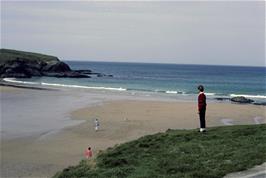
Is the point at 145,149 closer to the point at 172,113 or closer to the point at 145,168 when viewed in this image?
the point at 145,168

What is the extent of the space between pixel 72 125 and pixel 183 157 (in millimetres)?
18044

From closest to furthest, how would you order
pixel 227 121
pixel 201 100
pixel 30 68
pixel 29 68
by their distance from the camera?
pixel 201 100 < pixel 227 121 < pixel 29 68 < pixel 30 68

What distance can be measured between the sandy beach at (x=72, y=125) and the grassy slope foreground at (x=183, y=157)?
15.1ft

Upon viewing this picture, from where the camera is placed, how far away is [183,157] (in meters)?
10.5

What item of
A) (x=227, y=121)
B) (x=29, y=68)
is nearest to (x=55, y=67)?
(x=29, y=68)

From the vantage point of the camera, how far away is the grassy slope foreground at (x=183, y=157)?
9414 mm

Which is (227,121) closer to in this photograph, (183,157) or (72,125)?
(72,125)

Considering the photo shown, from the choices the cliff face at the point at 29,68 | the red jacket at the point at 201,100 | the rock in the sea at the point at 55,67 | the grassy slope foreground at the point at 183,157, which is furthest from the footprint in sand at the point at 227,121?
the rock in the sea at the point at 55,67

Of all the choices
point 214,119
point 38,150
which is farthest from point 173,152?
point 214,119

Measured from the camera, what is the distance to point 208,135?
530 inches

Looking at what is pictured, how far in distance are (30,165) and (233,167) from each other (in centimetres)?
985

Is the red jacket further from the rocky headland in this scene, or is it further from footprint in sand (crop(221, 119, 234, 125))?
the rocky headland

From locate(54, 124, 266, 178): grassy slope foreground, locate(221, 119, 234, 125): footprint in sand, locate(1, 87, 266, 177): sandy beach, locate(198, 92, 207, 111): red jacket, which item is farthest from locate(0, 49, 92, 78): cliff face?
locate(54, 124, 266, 178): grassy slope foreground

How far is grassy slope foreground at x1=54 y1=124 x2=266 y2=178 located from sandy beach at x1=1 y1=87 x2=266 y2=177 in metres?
4.59
